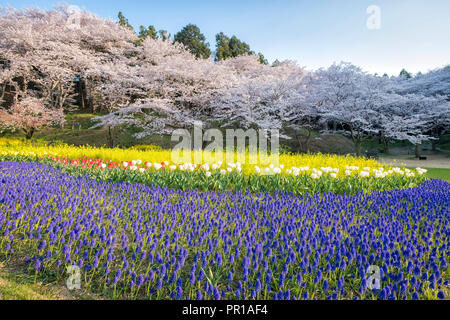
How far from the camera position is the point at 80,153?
46.3 feet

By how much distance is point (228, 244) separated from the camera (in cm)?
387

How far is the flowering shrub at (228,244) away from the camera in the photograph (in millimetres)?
3109

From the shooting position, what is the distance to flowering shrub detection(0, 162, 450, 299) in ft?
10.2

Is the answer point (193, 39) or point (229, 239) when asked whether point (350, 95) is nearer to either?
point (229, 239)

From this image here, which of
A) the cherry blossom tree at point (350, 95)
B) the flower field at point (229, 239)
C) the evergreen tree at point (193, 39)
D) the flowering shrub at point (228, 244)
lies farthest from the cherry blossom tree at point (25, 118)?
the evergreen tree at point (193, 39)

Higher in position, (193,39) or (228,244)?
(193,39)

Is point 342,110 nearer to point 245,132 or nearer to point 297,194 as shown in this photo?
point 245,132

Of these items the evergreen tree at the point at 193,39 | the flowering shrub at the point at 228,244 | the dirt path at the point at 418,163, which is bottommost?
the dirt path at the point at 418,163

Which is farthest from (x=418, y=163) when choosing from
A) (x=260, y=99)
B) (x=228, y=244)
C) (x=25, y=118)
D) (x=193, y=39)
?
(x=193, y=39)

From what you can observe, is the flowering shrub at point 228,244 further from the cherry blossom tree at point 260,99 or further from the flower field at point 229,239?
the cherry blossom tree at point 260,99

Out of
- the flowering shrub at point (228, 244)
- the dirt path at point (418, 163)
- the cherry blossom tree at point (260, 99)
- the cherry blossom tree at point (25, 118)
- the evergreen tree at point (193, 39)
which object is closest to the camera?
the flowering shrub at point (228, 244)

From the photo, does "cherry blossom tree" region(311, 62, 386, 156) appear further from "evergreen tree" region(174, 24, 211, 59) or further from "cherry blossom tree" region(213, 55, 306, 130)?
"evergreen tree" region(174, 24, 211, 59)
